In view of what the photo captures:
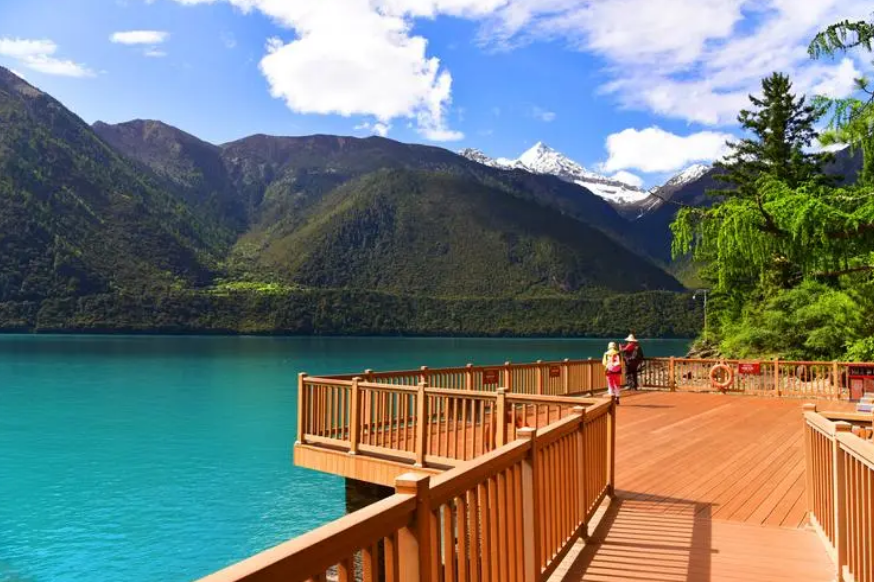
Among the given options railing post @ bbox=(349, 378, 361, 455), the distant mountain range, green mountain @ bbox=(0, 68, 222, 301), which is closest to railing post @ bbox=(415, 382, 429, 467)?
Answer: railing post @ bbox=(349, 378, 361, 455)

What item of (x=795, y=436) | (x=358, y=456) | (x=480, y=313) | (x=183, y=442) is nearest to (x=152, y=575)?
(x=358, y=456)

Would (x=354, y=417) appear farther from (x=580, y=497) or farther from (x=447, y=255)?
(x=447, y=255)

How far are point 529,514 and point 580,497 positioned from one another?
1.60m

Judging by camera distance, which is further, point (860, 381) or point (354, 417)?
point (860, 381)

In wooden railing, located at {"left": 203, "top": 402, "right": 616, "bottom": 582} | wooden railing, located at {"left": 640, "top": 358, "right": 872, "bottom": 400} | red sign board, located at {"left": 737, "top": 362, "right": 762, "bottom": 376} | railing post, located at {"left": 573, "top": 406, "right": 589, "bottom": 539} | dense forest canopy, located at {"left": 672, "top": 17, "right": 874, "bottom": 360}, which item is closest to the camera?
wooden railing, located at {"left": 203, "top": 402, "right": 616, "bottom": 582}

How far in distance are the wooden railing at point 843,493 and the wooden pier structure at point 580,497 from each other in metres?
0.01

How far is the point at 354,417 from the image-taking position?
937 cm

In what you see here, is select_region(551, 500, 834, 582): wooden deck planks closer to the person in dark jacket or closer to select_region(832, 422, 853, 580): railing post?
select_region(832, 422, 853, 580): railing post

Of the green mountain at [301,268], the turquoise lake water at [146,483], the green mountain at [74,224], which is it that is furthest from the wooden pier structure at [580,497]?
the green mountain at [74,224]

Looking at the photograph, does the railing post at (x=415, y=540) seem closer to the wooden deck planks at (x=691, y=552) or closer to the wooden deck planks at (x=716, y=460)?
the wooden deck planks at (x=691, y=552)

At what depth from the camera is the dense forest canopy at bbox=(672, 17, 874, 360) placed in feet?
33.3

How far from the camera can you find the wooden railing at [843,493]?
3523 mm

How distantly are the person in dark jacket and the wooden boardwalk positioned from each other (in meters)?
6.03

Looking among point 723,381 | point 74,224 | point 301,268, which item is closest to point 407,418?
point 723,381
